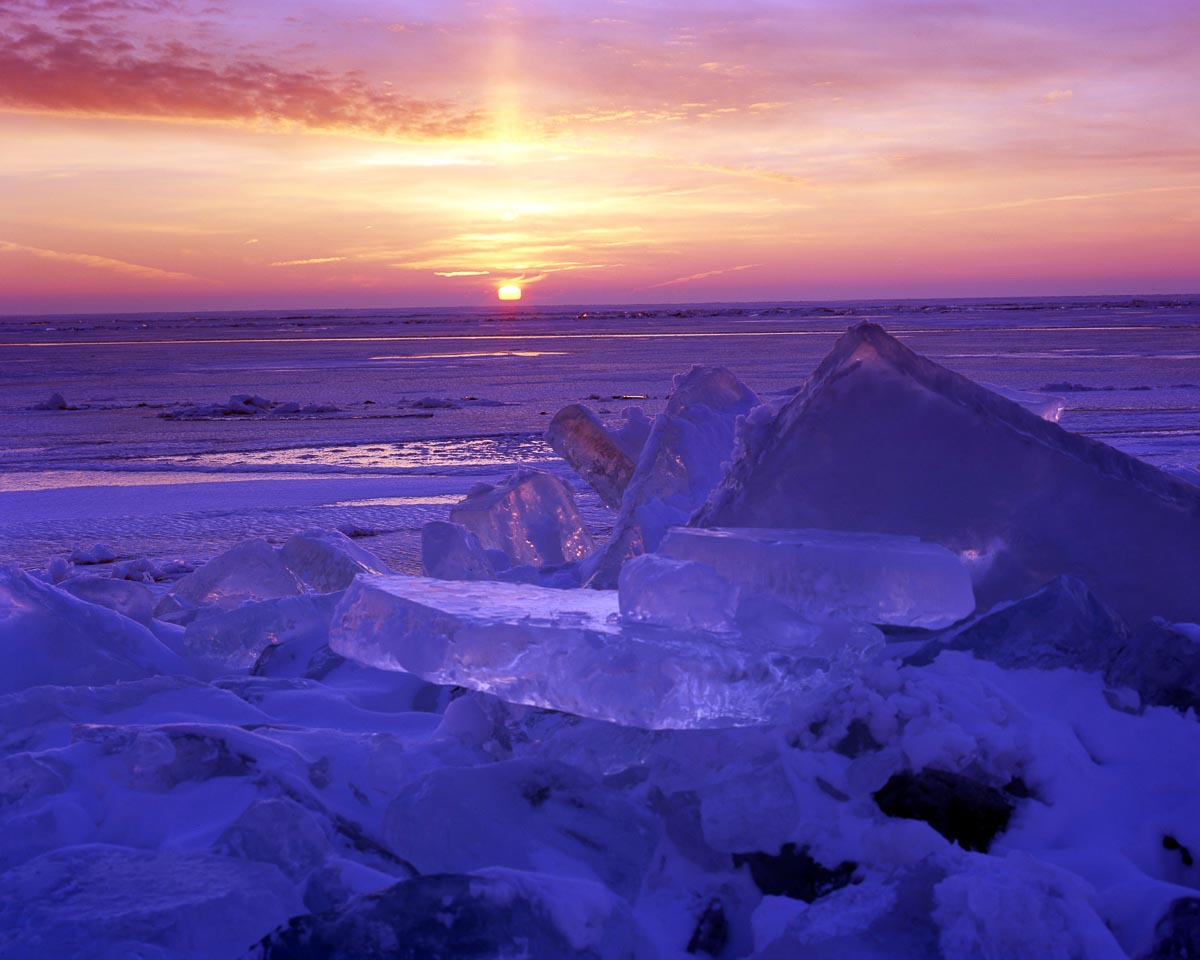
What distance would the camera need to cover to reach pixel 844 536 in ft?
6.47

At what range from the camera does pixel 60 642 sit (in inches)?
87.4

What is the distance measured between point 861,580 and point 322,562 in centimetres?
188

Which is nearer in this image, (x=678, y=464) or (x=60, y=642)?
(x=60, y=642)

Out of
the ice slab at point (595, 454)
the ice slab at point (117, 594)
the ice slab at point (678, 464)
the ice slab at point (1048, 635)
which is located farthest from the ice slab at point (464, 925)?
the ice slab at point (595, 454)

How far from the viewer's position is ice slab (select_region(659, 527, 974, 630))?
1.72m

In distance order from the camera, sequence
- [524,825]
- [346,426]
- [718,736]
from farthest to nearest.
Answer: [346,426]
[718,736]
[524,825]

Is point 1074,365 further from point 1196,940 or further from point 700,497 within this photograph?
point 1196,940

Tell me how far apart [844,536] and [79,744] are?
1.30 meters

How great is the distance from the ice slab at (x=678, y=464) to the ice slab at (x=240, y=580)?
0.89 meters

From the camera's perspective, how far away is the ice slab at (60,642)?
2174 millimetres

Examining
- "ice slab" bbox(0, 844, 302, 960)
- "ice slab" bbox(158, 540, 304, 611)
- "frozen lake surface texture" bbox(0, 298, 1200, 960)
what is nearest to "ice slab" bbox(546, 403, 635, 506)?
"ice slab" bbox(158, 540, 304, 611)

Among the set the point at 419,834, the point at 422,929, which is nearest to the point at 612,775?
the point at 419,834

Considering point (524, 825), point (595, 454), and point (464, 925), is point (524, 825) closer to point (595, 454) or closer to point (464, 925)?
point (464, 925)

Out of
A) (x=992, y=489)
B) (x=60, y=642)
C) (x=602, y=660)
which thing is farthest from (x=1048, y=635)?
(x=60, y=642)
